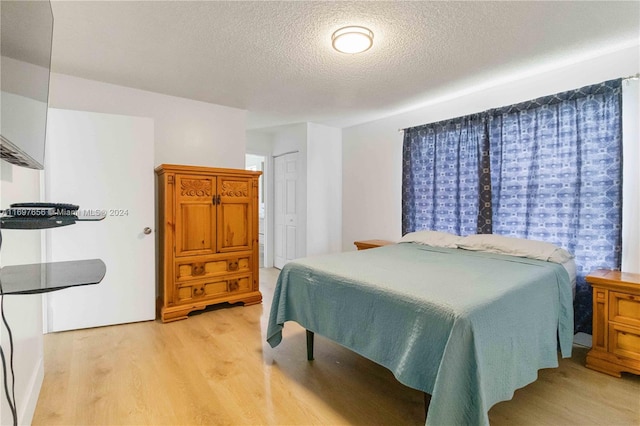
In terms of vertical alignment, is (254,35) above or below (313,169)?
above

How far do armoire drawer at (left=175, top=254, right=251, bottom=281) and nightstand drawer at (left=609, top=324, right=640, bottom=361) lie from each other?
3.12 meters

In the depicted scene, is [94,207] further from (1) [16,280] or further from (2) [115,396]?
(1) [16,280]

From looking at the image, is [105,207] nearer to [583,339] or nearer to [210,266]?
[210,266]

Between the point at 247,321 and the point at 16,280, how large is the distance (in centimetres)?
210

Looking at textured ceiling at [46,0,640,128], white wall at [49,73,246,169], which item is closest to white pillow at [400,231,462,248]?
textured ceiling at [46,0,640,128]

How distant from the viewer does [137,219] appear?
9.70ft

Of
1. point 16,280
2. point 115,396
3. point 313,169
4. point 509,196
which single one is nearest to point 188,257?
point 115,396

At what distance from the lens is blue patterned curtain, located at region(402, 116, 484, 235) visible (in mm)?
3287

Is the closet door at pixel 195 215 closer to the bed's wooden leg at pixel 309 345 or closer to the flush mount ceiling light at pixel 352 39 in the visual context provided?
the bed's wooden leg at pixel 309 345

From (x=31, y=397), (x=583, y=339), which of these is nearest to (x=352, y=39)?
(x=31, y=397)

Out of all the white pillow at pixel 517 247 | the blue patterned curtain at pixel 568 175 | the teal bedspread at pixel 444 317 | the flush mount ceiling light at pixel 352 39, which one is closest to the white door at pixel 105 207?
the teal bedspread at pixel 444 317

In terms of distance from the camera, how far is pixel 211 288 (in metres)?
3.25

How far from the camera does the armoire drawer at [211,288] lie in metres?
3.07

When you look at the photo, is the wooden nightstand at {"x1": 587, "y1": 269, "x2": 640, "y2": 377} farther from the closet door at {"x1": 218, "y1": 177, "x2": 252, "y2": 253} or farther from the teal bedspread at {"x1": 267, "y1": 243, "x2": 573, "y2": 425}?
the closet door at {"x1": 218, "y1": 177, "x2": 252, "y2": 253}
